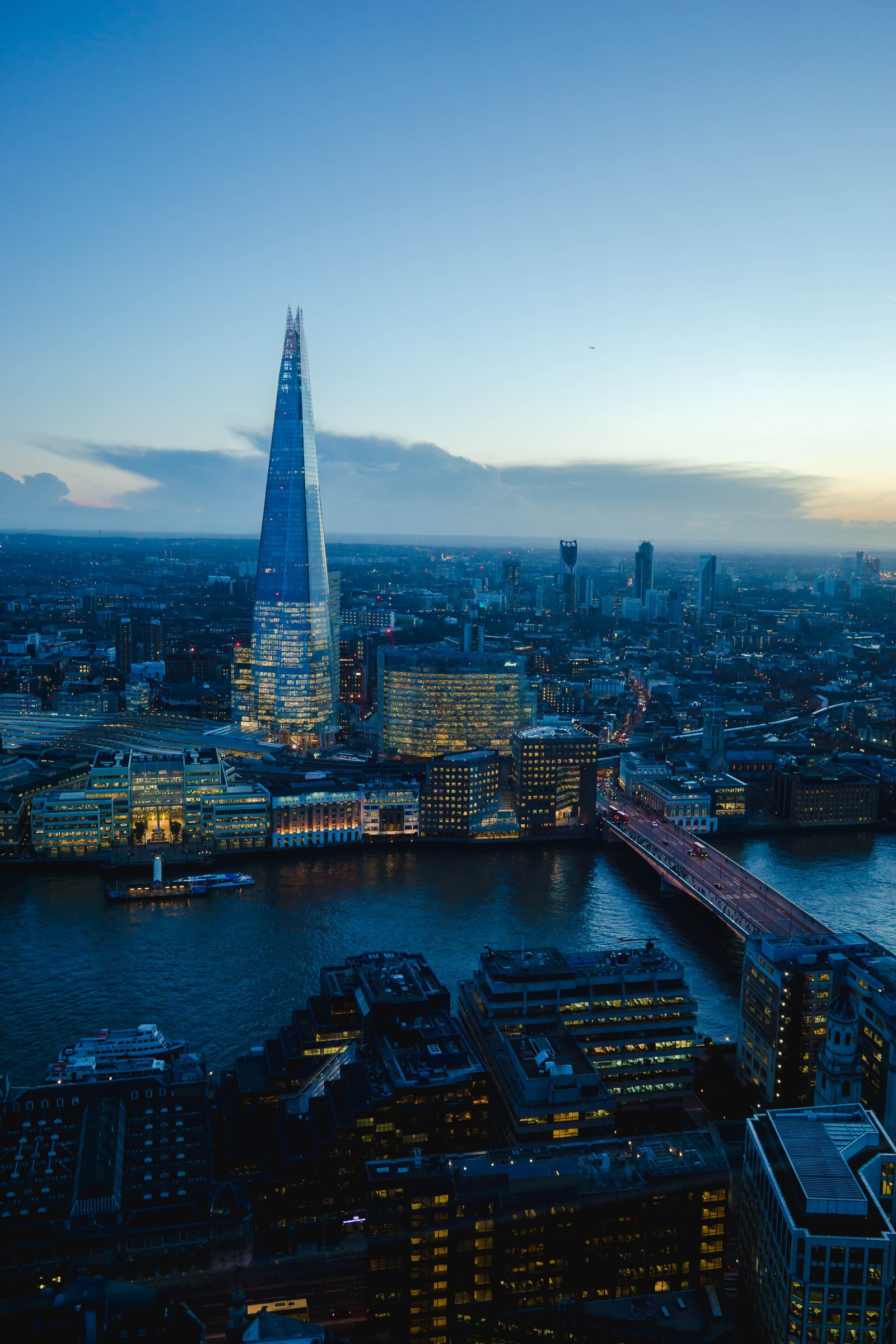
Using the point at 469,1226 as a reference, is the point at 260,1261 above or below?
below

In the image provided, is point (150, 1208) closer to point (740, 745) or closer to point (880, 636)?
point (740, 745)

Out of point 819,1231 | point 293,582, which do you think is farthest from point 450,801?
point 819,1231

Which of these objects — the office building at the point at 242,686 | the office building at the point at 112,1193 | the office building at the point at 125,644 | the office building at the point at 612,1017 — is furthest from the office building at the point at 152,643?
the office building at the point at 112,1193

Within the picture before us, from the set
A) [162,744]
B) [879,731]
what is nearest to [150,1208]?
[162,744]

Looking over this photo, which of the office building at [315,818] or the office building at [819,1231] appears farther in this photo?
the office building at [315,818]

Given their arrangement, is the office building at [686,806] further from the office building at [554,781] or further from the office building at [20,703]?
the office building at [20,703]

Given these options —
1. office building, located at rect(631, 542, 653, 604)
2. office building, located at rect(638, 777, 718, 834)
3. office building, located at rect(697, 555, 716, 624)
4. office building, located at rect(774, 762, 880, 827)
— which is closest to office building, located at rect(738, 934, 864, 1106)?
office building, located at rect(638, 777, 718, 834)
